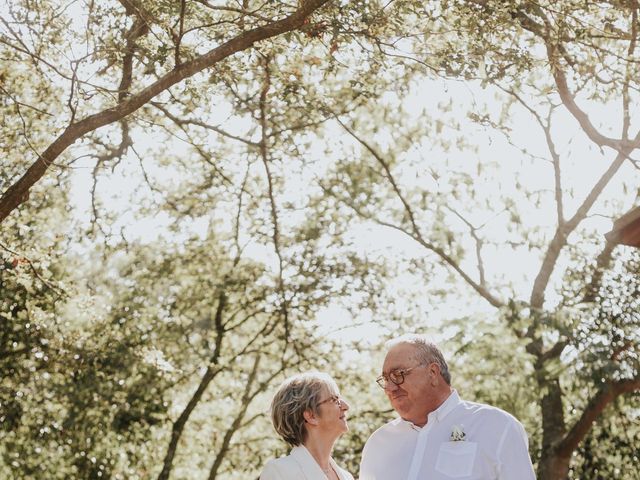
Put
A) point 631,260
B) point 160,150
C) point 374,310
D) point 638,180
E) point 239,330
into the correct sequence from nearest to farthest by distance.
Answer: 1. point 631,260
2. point 638,180
3. point 160,150
4. point 374,310
5. point 239,330

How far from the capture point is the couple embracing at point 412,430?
3.88 meters

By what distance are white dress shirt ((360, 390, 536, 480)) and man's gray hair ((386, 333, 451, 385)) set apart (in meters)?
0.13

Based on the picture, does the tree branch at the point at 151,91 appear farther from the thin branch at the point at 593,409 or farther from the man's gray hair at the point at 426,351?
the thin branch at the point at 593,409

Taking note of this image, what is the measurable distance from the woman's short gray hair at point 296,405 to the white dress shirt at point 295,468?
9cm

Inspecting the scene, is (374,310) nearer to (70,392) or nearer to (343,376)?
(343,376)

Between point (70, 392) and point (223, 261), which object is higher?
point (223, 261)

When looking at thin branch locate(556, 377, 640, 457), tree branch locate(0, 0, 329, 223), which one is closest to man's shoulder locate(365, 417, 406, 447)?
tree branch locate(0, 0, 329, 223)

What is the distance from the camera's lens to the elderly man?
Answer: 386cm

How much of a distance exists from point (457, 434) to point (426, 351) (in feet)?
1.41

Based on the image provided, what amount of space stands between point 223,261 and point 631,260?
29.2 feet

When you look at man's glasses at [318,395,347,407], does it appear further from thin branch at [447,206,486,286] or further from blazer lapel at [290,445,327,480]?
thin branch at [447,206,486,286]

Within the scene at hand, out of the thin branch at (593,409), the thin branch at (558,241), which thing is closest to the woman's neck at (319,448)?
the thin branch at (593,409)

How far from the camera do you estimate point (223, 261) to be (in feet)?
58.3

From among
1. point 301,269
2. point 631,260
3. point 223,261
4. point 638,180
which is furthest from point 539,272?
point 223,261
